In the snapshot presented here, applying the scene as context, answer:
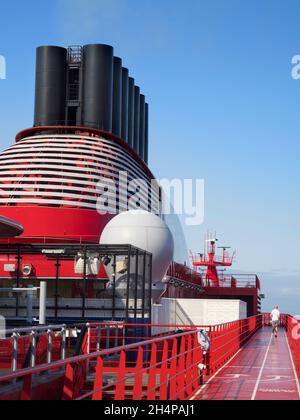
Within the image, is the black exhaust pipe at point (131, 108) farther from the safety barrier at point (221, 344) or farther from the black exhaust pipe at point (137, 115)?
the safety barrier at point (221, 344)

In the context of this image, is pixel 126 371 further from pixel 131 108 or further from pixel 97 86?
pixel 131 108

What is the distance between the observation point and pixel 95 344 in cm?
1877

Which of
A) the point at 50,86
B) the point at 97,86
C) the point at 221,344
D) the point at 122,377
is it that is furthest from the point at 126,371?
the point at 50,86

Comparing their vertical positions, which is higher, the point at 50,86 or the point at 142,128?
the point at 142,128

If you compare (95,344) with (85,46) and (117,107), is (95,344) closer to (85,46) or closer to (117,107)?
(85,46)

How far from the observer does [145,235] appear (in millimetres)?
29531

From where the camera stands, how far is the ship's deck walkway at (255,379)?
44.9ft

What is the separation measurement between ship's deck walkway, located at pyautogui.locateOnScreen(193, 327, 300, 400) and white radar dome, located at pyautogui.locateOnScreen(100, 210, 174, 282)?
5.76m

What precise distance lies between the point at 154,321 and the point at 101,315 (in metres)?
6.38

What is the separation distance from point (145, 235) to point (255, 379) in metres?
13.4

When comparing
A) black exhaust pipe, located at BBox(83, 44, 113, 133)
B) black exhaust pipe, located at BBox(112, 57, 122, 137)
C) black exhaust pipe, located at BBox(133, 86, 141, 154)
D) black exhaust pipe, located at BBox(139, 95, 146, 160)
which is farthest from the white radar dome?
black exhaust pipe, located at BBox(139, 95, 146, 160)
